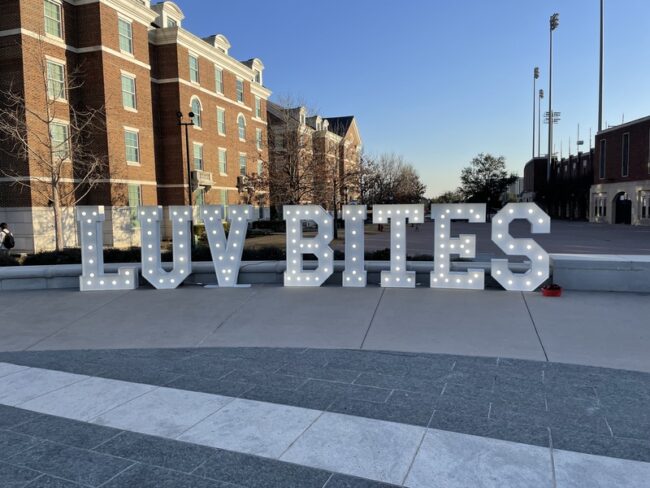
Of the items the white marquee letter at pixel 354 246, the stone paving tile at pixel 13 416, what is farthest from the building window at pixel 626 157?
the stone paving tile at pixel 13 416

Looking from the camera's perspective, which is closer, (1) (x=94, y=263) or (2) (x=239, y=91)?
(1) (x=94, y=263)

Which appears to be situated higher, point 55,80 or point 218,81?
point 218,81

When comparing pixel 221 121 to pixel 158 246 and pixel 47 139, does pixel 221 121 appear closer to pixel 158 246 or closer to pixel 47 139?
pixel 47 139

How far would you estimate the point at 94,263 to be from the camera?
1023cm

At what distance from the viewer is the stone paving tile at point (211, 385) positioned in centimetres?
509

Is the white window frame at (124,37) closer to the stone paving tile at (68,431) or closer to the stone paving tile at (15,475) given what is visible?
the stone paving tile at (68,431)

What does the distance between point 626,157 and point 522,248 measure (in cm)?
5003

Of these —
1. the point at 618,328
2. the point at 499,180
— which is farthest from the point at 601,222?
the point at 618,328

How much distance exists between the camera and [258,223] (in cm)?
4238

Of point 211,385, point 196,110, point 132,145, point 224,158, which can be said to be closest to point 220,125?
point 224,158

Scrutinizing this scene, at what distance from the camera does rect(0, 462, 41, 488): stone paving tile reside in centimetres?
343

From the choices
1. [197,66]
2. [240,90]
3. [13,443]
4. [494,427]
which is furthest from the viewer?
[240,90]

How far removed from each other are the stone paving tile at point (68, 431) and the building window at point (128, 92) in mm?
29030

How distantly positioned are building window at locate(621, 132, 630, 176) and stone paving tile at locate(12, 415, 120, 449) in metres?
56.6
